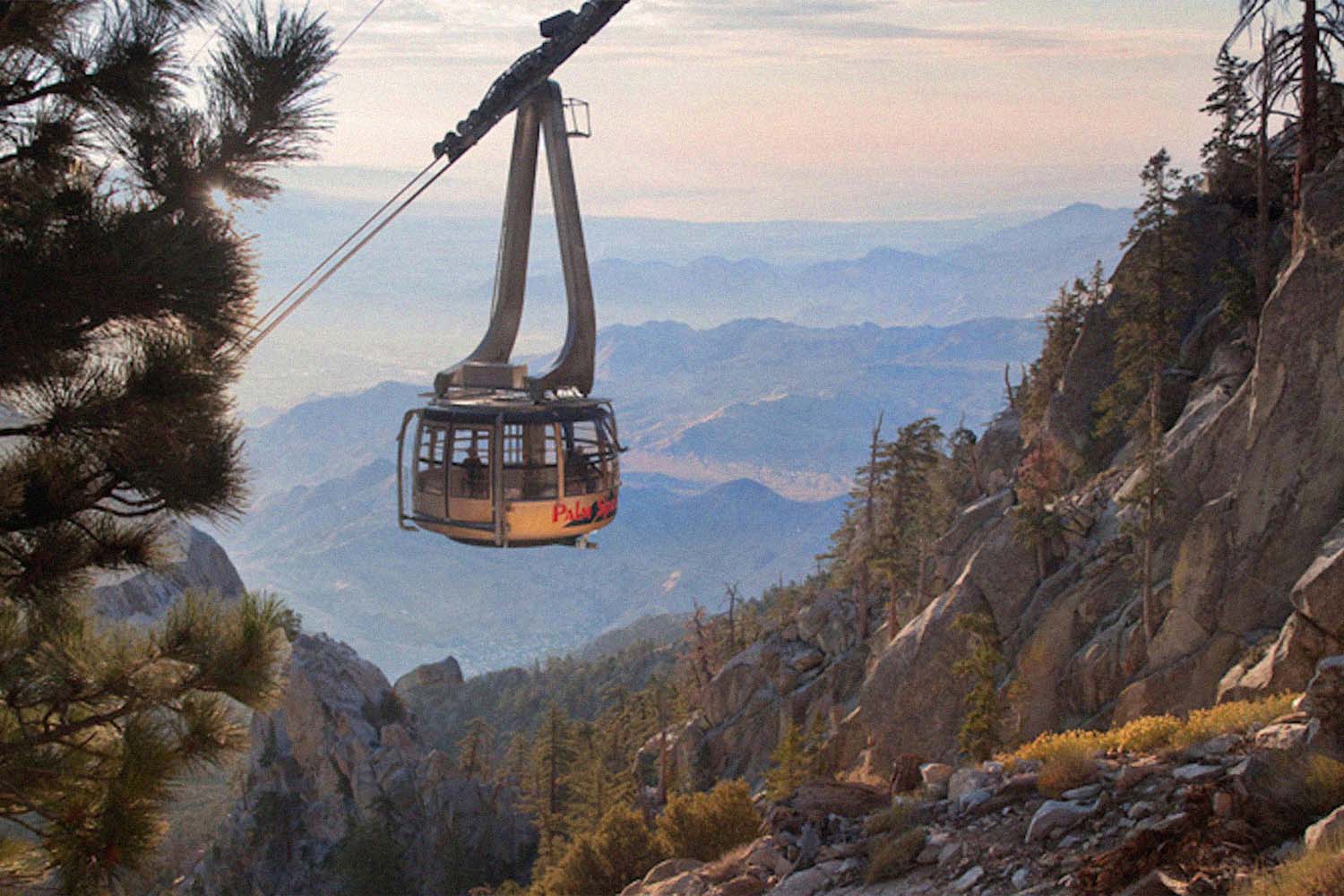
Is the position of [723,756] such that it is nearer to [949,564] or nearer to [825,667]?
[825,667]

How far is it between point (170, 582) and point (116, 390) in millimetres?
21073

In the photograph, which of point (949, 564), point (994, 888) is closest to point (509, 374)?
point (994, 888)

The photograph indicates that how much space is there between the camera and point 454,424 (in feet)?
40.9

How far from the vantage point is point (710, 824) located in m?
24.9

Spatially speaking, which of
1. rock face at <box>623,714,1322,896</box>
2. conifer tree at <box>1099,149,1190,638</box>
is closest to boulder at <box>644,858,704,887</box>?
rock face at <box>623,714,1322,896</box>

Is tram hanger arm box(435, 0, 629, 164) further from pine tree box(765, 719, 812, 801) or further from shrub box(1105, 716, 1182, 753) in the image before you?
pine tree box(765, 719, 812, 801)

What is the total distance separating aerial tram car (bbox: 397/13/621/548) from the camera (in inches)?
495

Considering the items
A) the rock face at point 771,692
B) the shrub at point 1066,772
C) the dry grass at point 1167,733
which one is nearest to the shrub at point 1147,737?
the dry grass at point 1167,733

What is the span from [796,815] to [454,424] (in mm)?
8024

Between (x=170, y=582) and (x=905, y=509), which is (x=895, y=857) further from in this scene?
(x=905, y=509)

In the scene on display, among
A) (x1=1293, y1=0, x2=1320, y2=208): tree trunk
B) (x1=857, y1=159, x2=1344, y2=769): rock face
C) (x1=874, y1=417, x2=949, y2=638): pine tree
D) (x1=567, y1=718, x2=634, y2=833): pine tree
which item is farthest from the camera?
(x1=567, y1=718, x2=634, y2=833): pine tree

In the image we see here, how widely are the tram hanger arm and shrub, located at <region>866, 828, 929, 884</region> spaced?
1054 centimetres

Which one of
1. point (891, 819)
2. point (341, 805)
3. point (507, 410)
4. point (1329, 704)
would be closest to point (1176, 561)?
point (891, 819)

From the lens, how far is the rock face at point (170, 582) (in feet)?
27.6
